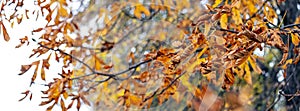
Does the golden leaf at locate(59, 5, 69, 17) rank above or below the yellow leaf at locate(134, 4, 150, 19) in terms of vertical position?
above

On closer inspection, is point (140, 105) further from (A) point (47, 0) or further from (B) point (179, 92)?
(A) point (47, 0)

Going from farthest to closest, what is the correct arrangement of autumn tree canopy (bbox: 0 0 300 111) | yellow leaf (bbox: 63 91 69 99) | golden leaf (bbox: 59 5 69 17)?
golden leaf (bbox: 59 5 69 17) < yellow leaf (bbox: 63 91 69 99) < autumn tree canopy (bbox: 0 0 300 111)

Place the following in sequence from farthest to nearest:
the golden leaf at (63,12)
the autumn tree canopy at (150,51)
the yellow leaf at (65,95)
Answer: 1. the golden leaf at (63,12)
2. the yellow leaf at (65,95)
3. the autumn tree canopy at (150,51)

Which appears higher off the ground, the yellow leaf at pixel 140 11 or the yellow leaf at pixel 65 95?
the yellow leaf at pixel 140 11

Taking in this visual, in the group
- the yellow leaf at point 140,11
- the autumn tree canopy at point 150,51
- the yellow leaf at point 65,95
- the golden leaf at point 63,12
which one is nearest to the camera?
the autumn tree canopy at point 150,51

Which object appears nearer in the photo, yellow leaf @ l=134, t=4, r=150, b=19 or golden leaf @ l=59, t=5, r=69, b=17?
yellow leaf @ l=134, t=4, r=150, b=19

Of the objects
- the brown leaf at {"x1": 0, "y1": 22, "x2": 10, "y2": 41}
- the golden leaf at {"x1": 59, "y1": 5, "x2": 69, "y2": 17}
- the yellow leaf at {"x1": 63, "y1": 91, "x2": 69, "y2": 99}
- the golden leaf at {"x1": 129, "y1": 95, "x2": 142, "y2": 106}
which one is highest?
the golden leaf at {"x1": 59, "y1": 5, "x2": 69, "y2": 17}

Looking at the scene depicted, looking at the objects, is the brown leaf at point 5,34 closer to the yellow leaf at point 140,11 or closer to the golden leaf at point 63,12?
the golden leaf at point 63,12

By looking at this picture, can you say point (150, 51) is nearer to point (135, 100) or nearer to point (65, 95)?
point (135, 100)

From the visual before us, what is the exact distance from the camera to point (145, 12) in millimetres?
1490

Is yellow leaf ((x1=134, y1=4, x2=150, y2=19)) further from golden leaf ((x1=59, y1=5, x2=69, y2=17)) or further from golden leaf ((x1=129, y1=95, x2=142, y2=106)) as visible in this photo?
golden leaf ((x1=59, y1=5, x2=69, y2=17))

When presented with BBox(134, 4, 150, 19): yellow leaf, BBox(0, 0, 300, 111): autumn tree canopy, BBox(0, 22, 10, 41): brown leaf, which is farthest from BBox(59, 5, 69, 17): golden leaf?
BBox(134, 4, 150, 19): yellow leaf

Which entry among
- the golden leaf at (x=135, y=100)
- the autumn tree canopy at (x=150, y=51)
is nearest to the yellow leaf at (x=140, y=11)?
the autumn tree canopy at (x=150, y=51)

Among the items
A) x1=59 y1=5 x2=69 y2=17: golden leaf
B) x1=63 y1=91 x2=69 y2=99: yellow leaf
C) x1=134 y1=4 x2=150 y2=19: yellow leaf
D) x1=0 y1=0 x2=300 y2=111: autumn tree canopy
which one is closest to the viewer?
x1=0 y1=0 x2=300 y2=111: autumn tree canopy
